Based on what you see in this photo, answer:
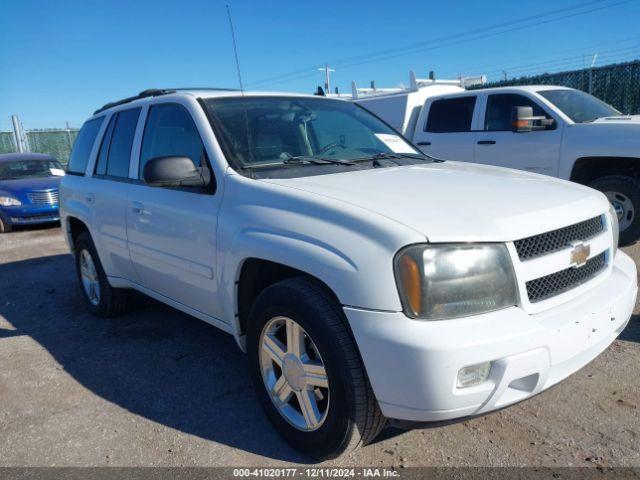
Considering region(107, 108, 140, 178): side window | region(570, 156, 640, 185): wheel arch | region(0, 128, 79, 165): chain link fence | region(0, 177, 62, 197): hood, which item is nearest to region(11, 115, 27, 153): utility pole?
region(0, 128, 79, 165): chain link fence

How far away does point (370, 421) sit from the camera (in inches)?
91.4

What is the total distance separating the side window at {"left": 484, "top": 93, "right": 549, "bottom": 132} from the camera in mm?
7114

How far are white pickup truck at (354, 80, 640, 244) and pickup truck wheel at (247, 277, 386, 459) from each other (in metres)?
4.91

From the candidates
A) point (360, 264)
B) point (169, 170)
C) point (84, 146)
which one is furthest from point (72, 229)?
point (360, 264)

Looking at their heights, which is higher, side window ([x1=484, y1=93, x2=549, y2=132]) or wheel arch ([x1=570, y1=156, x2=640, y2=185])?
side window ([x1=484, y1=93, x2=549, y2=132])

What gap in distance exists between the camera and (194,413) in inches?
123

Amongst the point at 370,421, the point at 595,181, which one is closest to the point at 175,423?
the point at 370,421

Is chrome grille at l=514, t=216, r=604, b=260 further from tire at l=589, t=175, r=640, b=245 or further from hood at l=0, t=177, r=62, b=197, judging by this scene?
hood at l=0, t=177, r=62, b=197

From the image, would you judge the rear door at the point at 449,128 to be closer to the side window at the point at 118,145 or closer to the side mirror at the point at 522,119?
the side mirror at the point at 522,119

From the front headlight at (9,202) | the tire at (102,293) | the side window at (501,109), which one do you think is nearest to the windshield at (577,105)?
the side window at (501,109)

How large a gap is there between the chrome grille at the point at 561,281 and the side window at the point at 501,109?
4.93m

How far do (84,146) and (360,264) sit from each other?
152 inches

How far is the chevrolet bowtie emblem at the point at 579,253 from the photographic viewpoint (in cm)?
246

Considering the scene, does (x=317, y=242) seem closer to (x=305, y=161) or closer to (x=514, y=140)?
(x=305, y=161)
